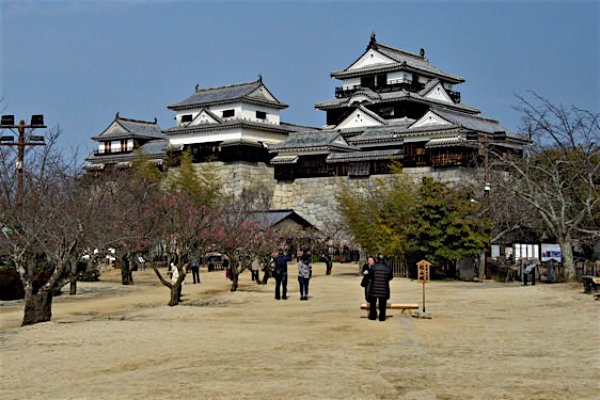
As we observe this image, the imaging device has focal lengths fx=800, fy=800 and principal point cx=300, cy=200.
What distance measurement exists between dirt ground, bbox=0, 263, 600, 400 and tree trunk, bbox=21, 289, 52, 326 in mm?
663

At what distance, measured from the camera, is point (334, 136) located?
5275cm

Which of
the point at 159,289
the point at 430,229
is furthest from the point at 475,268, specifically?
the point at 159,289

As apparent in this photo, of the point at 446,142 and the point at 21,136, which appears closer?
the point at 21,136

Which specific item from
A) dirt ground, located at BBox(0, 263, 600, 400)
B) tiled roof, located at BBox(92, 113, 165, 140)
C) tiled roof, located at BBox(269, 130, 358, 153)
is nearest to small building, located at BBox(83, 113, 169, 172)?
tiled roof, located at BBox(92, 113, 165, 140)

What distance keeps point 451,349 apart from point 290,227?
35.0 metres

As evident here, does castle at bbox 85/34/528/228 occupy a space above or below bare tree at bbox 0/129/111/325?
above

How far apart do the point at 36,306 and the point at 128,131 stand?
49.0 m

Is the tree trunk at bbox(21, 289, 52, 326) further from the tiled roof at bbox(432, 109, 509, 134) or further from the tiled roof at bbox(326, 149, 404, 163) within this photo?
the tiled roof at bbox(326, 149, 404, 163)

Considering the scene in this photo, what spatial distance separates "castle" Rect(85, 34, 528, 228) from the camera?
4803cm

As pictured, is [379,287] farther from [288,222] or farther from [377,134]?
[377,134]

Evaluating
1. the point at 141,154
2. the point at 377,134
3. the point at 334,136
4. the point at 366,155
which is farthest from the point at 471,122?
the point at 141,154

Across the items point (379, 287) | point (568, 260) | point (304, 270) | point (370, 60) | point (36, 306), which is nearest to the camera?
point (379, 287)

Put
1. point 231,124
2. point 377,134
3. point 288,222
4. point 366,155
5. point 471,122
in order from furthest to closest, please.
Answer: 1. point 231,124
2. point 377,134
3. point 366,155
4. point 471,122
5. point 288,222

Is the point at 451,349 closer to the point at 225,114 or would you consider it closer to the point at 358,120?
the point at 358,120
